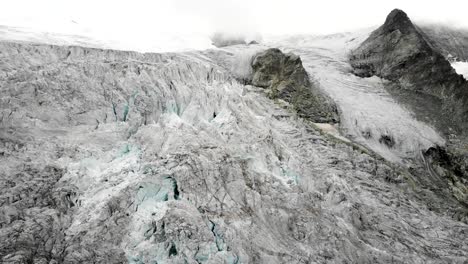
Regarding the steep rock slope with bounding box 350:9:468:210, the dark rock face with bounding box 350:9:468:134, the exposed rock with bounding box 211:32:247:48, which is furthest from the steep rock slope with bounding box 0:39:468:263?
the exposed rock with bounding box 211:32:247:48

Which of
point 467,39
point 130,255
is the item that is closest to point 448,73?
point 467,39

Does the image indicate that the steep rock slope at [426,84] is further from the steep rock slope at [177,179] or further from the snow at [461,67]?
the snow at [461,67]

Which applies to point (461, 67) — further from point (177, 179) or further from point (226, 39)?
point (177, 179)

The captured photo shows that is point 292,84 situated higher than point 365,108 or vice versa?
point 292,84

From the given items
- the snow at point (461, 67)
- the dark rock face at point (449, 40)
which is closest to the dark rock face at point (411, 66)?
the snow at point (461, 67)

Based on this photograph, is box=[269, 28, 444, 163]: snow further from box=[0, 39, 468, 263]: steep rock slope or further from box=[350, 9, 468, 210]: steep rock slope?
box=[0, 39, 468, 263]: steep rock slope

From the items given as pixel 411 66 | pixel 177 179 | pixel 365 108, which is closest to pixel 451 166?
pixel 365 108

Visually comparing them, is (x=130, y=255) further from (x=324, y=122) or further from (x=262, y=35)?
(x=262, y=35)
